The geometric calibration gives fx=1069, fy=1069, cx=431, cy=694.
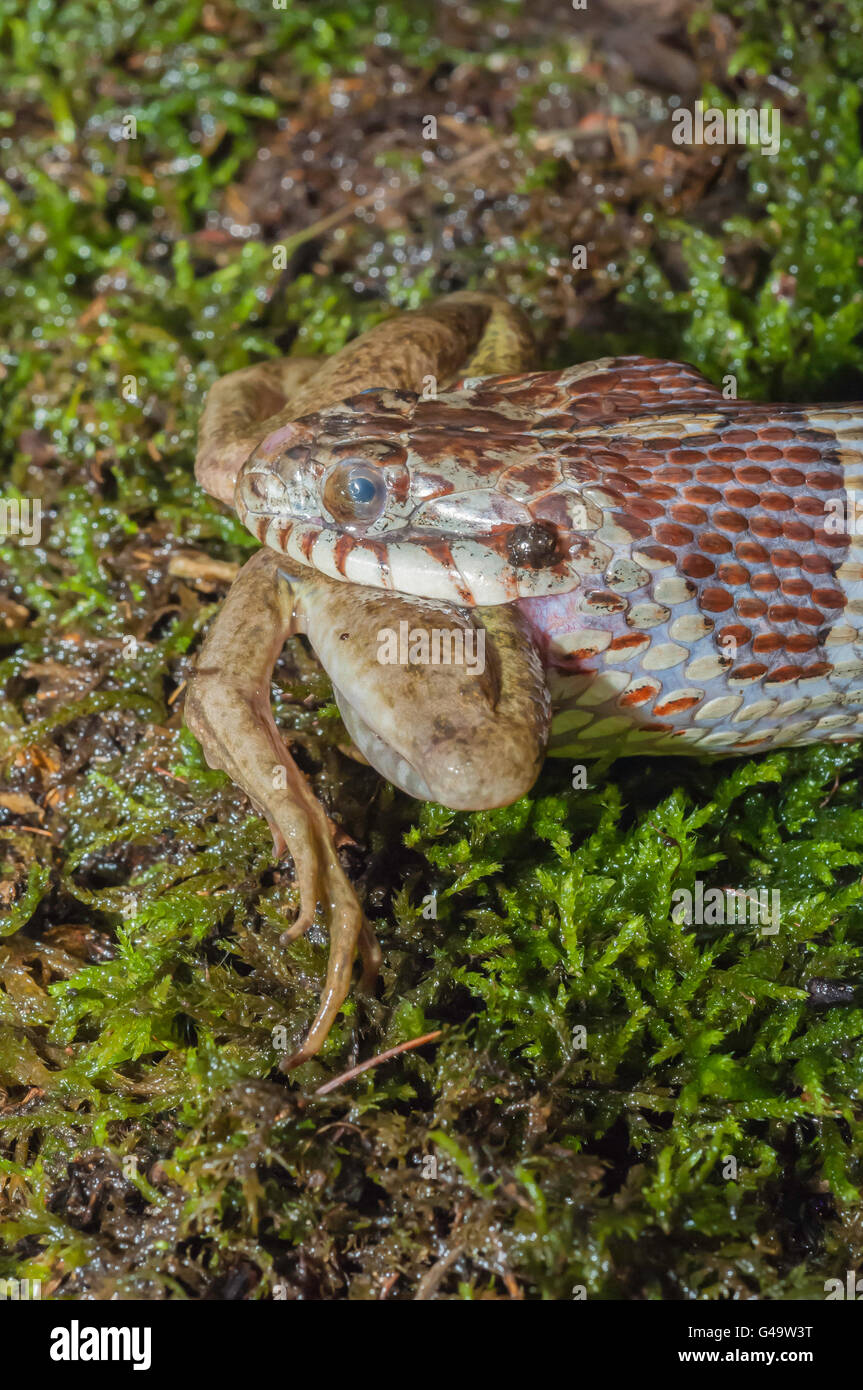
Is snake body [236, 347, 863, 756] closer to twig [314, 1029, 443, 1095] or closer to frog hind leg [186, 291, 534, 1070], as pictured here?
frog hind leg [186, 291, 534, 1070]

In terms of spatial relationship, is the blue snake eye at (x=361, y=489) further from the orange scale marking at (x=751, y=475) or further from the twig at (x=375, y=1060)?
the twig at (x=375, y=1060)

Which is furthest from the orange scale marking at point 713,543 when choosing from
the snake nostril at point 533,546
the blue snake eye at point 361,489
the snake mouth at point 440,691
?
the blue snake eye at point 361,489

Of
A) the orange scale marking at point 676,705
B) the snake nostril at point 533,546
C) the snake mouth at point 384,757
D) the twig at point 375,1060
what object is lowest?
the twig at point 375,1060

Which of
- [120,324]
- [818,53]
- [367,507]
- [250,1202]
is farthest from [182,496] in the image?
[818,53]

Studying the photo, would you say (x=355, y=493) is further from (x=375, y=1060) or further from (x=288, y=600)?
(x=375, y=1060)

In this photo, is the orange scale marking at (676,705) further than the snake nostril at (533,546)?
Yes

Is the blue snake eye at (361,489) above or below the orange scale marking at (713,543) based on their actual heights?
above

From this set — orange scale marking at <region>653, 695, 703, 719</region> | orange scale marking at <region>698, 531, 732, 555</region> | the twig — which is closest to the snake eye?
orange scale marking at <region>698, 531, 732, 555</region>
